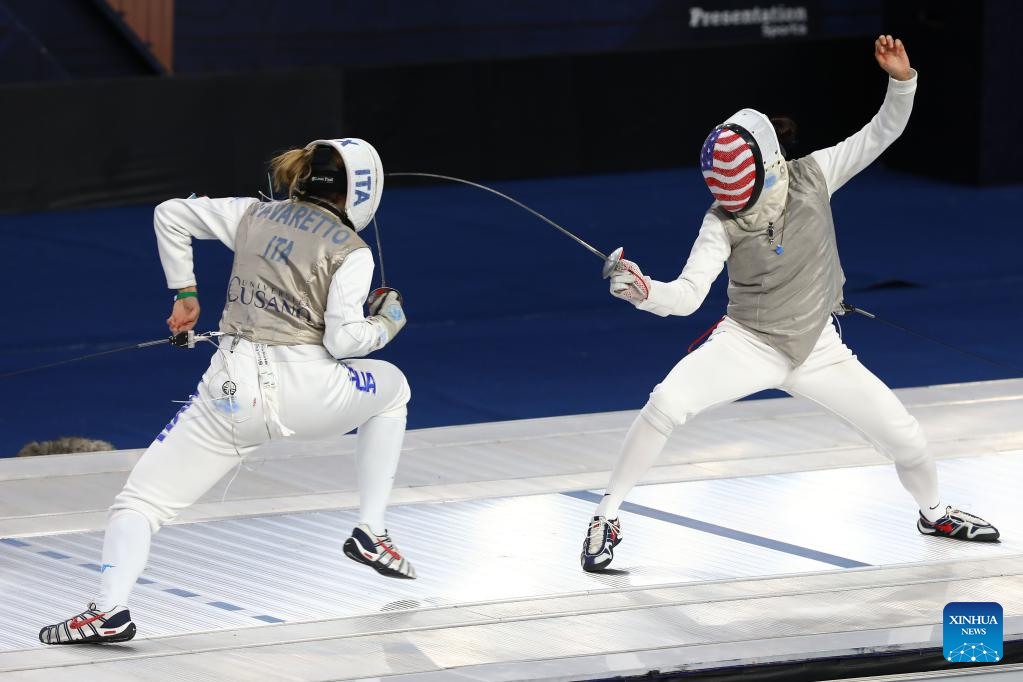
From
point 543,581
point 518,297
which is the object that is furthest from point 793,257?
point 518,297

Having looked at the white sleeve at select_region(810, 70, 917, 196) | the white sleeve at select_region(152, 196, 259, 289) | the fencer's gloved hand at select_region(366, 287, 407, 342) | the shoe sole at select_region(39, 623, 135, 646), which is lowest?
the shoe sole at select_region(39, 623, 135, 646)

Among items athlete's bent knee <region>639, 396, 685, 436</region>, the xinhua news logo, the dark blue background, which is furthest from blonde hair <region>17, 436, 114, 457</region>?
the xinhua news logo

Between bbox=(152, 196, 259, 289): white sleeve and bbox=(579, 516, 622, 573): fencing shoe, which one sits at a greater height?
bbox=(152, 196, 259, 289): white sleeve

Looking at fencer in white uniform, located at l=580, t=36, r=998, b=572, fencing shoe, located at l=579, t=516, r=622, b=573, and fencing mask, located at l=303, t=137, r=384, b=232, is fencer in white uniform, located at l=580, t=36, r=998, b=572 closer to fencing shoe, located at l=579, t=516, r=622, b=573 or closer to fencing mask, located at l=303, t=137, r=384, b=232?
fencing shoe, located at l=579, t=516, r=622, b=573

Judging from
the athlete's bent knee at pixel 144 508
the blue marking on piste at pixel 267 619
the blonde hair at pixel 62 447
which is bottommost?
the blue marking on piste at pixel 267 619

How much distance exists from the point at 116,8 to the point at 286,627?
636 centimetres

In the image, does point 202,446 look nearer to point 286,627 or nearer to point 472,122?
point 286,627

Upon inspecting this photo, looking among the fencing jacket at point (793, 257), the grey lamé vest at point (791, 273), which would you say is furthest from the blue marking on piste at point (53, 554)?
the grey lamé vest at point (791, 273)

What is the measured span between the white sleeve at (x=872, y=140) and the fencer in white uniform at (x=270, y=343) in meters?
1.09

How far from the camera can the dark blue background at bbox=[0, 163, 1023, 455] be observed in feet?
19.6

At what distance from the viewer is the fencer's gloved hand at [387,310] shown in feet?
11.2

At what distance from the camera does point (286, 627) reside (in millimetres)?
3520

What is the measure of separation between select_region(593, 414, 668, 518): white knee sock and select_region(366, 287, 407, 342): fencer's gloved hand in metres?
0.66

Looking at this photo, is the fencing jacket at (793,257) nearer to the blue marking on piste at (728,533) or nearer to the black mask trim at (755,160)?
the black mask trim at (755,160)
